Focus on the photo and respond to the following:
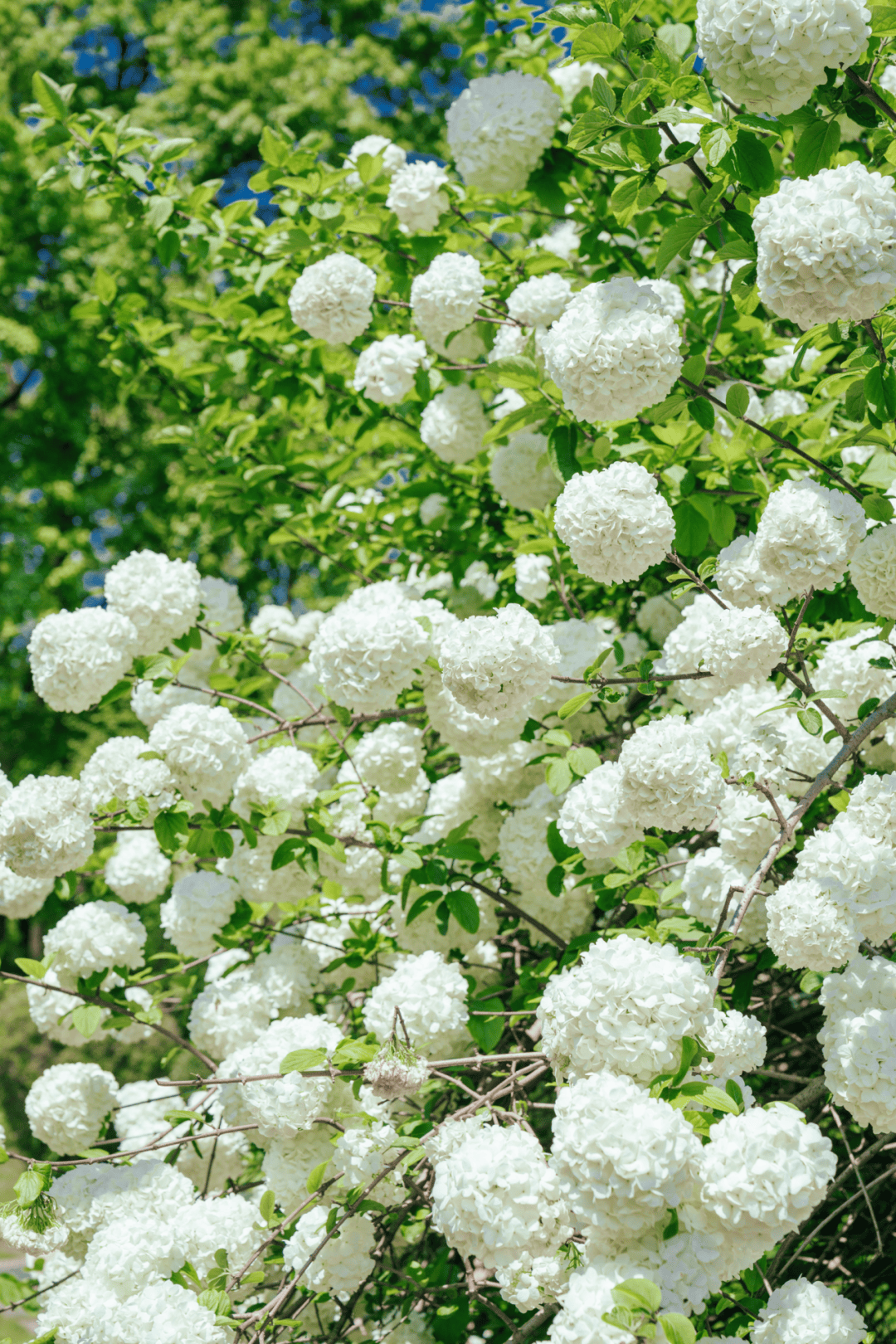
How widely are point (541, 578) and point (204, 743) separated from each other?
1.36 metres

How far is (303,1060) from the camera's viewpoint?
2416 millimetres

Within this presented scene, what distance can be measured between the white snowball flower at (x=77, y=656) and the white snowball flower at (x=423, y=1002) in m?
1.28

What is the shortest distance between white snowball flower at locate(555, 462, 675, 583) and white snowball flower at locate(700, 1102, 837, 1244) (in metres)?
1.20

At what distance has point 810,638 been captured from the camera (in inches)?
122

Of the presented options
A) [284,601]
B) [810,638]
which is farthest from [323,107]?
[810,638]

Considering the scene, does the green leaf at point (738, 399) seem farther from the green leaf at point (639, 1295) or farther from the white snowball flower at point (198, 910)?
the white snowball flower at point (198, 910)

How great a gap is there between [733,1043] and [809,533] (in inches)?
41.9

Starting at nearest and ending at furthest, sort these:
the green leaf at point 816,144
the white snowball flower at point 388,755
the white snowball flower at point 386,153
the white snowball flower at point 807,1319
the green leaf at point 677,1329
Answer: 1. the green leaf at point 677,1329
2. the white snowball flower at point 807,1319
3. the green leaf at point 816,144
4. the white snowball flower at point 388,755
5. the white snowball flower at point 386,153

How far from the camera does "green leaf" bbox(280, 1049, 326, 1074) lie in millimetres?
2408

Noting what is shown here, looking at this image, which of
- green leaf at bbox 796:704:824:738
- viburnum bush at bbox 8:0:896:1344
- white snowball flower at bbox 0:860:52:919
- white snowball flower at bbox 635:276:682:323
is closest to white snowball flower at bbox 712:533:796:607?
viburnum bush at bbox 8:0:896:1344

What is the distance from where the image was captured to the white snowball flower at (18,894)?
3.47 metres

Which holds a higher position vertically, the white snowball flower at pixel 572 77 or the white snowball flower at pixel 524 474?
the white snowball flower at pixel 572 77

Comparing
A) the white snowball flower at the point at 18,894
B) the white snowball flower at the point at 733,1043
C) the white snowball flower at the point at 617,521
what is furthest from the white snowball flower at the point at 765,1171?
the white snowball flower at the point at 18,894

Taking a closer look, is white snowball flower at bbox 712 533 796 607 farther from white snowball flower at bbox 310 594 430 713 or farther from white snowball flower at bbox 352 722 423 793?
white snowball flower at bbox 352 722 423 793
